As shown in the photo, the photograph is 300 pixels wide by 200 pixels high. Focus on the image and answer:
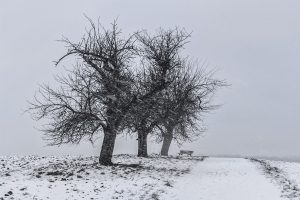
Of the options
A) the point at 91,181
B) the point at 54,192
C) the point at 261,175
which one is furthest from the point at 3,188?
the point at 261,175

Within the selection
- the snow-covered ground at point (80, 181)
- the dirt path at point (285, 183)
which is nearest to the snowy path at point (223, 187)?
the dirt path at point (285, 183)

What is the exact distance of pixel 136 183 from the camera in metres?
22.7

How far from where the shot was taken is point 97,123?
1202 inches

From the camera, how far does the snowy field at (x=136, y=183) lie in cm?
1903

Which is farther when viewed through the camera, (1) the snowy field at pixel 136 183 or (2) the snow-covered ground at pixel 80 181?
(1) the snowy field at pixel 136 183

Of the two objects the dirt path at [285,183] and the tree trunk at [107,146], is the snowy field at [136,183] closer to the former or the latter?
the dirt path at [285,183]

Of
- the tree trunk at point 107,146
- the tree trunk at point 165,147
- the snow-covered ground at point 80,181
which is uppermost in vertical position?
the tree trunk at point 165,147

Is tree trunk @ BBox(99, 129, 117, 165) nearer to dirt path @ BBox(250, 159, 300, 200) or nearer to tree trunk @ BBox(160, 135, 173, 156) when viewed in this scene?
dirt path @ BBox(250, 159, 300, 200)

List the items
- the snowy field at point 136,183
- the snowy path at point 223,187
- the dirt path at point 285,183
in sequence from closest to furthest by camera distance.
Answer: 1. the snowy field at point 136,183
2. the snowy path at point 223,187
3. the dirt path at point 285,183

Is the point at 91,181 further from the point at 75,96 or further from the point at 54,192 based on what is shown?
the point at 75,96

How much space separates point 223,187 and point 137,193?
505 centimetres

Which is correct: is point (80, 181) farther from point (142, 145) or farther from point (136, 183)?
point (142, 145)

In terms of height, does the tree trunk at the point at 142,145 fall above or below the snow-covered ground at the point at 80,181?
above

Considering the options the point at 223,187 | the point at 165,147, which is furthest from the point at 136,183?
the point at 165,147
